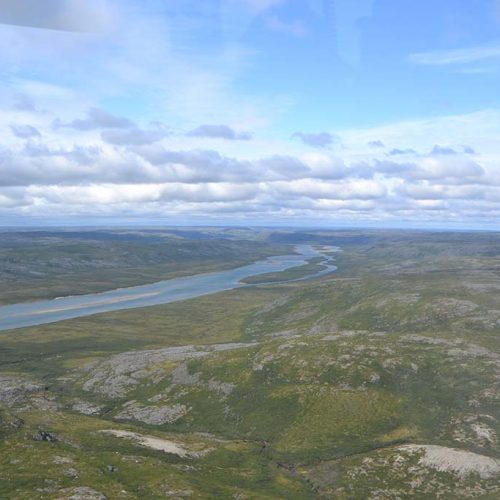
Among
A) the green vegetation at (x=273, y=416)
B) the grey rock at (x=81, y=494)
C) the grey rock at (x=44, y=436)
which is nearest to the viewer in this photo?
the grey rock at (x=81, y=494)

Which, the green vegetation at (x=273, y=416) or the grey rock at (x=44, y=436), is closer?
the green vegetation at (x=273, y=416)

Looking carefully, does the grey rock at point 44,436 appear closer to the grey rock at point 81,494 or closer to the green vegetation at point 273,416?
the green vegetation at point 273,416

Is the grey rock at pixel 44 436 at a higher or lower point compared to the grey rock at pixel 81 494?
lower

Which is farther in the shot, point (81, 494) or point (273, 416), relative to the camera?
point (273, 416)

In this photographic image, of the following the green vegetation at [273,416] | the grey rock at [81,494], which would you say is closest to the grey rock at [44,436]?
the green vegetation at [273,416]

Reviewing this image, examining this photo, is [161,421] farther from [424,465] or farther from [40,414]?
[424,465]

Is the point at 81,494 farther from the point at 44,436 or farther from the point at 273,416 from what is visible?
the point at 273,416

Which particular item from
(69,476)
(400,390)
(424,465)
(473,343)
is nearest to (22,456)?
(69,476)

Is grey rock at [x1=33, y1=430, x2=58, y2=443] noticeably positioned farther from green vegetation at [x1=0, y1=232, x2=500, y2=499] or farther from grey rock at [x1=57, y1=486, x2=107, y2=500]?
grey rock at [x1=57, y1=486, x2=107, y2=500]

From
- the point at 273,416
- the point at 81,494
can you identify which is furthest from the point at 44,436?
the point at 273,416
